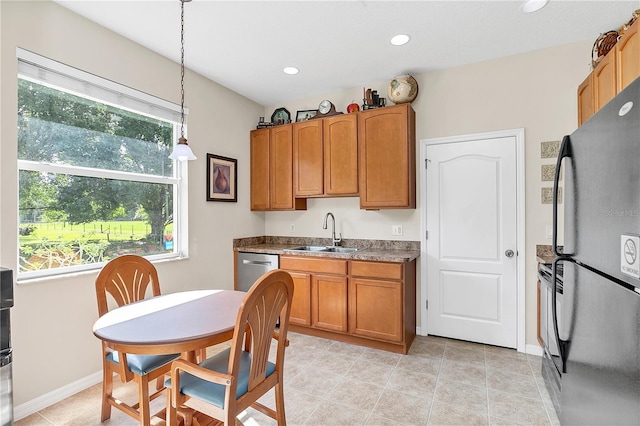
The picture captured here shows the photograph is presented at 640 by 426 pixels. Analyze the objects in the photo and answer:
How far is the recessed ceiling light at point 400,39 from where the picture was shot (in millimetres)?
2574

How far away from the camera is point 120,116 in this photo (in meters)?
2.67

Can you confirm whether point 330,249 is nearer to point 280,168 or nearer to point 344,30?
point 280,168

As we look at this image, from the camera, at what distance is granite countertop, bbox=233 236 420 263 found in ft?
9.78

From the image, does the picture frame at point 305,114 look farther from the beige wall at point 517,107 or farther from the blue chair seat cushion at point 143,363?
the blue chair seat cushion at point 143,363

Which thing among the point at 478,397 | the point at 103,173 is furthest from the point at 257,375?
the point at 103,173

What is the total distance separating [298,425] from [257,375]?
0.64 metres

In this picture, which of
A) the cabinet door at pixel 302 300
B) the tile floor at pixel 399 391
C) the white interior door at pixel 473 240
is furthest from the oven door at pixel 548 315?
the cabinet door at pixel 302 300

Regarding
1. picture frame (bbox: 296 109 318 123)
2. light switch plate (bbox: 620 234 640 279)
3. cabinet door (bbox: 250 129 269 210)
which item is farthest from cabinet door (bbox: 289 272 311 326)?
light switch plate (bbox: 620 234 640 279)

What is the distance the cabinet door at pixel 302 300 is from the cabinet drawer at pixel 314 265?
81 mm

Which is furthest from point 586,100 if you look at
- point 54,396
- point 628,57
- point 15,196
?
point 54,396

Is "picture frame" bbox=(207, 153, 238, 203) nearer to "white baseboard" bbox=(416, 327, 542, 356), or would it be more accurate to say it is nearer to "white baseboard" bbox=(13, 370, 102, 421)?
"white baseboard" bbox=(13, 370, 102, 421)

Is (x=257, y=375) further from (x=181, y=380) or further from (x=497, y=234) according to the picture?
(x=497, y=234)

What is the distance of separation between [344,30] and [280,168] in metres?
1.80

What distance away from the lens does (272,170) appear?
3.92 meters
